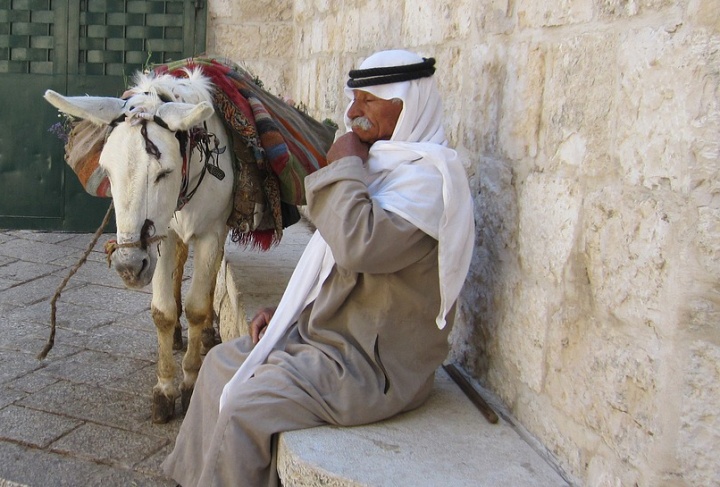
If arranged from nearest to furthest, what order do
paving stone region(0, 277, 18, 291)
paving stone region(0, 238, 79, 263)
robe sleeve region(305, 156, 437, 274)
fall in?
robe sleeve region(305, 156, 437, 274) < paving stone region(0, 277, 18, 291) < paving stone region(0, 238, 79, 263)

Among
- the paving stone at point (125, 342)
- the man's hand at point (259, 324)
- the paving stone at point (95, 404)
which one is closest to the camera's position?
the man's hand at point (259, 324)

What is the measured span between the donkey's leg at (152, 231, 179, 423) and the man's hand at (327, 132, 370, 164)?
1285 millimetres

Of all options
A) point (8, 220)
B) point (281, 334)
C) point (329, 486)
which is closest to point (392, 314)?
point (281, 334)

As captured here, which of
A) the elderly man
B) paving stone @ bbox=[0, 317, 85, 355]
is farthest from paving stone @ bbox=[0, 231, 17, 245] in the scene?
the elderly man

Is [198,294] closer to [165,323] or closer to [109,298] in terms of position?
[165,323]

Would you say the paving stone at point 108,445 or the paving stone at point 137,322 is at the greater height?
the paving stone at point 137,322

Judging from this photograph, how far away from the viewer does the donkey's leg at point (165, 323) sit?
3580 millimetres

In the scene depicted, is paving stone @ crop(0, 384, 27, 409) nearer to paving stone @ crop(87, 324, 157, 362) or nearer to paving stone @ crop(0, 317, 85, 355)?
paving stone @ crop(0, 317, 85, 355)

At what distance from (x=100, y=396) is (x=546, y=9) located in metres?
2.71

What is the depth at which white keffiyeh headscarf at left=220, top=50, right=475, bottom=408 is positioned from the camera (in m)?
2.37

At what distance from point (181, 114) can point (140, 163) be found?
9.7 inches

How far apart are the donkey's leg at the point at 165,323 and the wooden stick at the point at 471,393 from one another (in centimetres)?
128

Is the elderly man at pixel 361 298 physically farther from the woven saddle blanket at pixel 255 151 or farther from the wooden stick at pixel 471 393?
the woven saddle blanket at pixel 255 151

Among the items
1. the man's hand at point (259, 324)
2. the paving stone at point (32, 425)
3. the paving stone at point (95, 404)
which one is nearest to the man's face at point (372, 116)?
the man's hand at point (259, 324)
